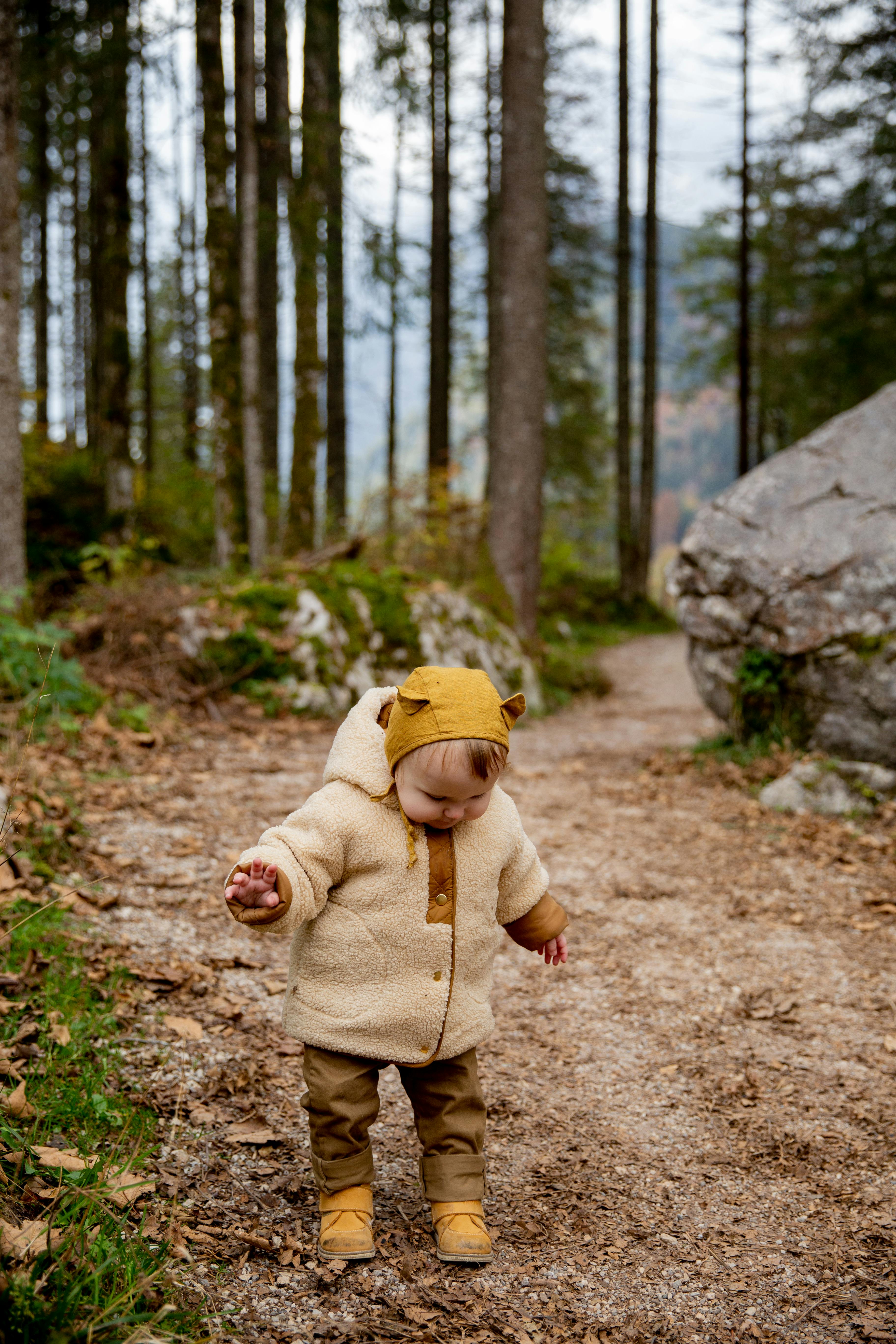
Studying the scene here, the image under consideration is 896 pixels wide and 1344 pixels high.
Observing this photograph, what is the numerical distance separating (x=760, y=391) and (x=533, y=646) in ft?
47.5

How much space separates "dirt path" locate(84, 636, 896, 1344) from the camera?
1966 mm

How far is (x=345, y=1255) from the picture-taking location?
6.61 feet

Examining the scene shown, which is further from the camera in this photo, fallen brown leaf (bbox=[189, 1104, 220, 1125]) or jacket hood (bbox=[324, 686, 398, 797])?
fallen brown leaf (bbox=[189, 1104, 220, 1125])

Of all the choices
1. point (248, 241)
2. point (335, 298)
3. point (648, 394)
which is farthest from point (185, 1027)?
point (648, 394)

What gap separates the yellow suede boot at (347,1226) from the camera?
202 centimetres

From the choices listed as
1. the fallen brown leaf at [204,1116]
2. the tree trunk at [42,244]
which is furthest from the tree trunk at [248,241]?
the fallen brown leaf at [204,1116]

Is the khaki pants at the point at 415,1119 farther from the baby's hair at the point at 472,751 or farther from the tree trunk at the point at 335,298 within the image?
the tree trunk at the point at 335,298

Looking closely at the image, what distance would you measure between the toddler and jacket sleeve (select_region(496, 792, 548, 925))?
5 cm

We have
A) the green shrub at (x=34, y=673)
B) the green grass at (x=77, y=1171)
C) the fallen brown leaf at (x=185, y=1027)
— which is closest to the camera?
the green grass at (x=77, y=1171)

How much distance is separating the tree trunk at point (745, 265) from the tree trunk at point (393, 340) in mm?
6466

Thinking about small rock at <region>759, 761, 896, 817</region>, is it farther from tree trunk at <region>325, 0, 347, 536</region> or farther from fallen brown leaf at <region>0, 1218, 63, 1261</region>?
tree trunk at <region>325, 0, 347, 536</region>

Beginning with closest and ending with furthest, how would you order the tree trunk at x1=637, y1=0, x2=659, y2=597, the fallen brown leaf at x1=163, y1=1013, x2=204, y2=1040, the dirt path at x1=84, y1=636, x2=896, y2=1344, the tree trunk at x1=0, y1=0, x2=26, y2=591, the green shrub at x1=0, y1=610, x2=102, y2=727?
1. the dirt path at x1=84, y1=636, x2=896, y2=1344
2. the fallen brown leaf at x1=163, y1=1013, x2=204, y2=1040
3. the green shrub at x1=0, y1=610, x2=102, y2=727
4. the tree trunk at x1=0, y1=0, x2=26, y2=591
5. the tree trunk at x1=637, y1=0, x2=659, y2=597

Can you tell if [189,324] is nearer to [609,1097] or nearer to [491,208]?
[491,208]

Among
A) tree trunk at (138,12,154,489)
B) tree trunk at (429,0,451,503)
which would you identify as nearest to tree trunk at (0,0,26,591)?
tree trunk at (138,12,154,489)
